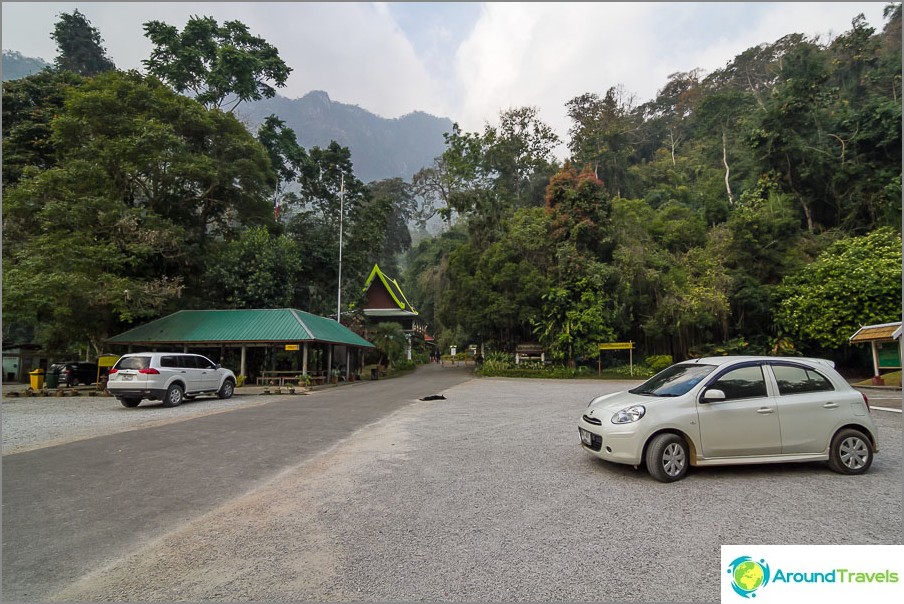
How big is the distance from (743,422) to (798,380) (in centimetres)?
104

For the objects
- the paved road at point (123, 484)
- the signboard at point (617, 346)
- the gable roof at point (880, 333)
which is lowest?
the paved road at point (123, 484)

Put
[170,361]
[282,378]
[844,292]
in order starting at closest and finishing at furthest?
[170,361] < [282,378] < [844,292]

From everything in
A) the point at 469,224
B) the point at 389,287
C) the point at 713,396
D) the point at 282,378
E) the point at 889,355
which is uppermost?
the point at 469,224

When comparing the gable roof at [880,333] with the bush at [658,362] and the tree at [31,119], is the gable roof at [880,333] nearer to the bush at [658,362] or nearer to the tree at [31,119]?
the bush at [658,362]

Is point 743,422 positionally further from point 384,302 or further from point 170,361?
point 384,302

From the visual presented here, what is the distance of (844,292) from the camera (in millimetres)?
22562

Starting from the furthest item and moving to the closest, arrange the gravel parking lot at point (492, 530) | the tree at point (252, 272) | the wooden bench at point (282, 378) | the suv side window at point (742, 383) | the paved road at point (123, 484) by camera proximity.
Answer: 1. the tree at point (252, 272)
2. the wooden bench at point (282, 378)
3. the suv side window at point (742, 383)
4. the paved road at point (123, 484)
5. the gravel parking lot at point (492, 530)

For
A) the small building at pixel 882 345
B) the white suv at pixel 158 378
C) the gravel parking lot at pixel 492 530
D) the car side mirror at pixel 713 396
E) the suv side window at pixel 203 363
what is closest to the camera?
the gravel parking lot at pixel 492 530

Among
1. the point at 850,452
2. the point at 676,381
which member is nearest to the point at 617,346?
the point at 850,452

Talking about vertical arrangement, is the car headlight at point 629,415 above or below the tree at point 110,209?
below

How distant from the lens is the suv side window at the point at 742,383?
5672 millimetres

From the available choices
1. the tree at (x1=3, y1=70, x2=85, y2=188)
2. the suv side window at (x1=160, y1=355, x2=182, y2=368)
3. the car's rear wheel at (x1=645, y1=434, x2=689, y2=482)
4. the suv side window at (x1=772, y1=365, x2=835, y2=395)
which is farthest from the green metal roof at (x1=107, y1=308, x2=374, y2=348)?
the suv side window at (x1=772, y1=365, x2=835, y2=395)

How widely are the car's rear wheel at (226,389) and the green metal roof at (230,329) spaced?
3867 mm

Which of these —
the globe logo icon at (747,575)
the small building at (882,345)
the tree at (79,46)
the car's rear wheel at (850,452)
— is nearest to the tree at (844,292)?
the small building at (882,345)
